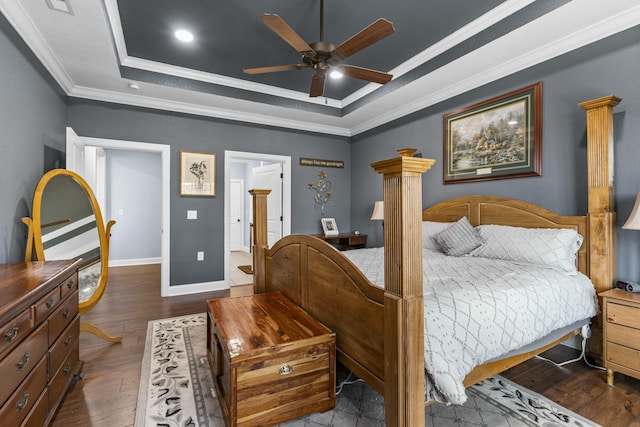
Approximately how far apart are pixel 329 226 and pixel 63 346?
156 inches

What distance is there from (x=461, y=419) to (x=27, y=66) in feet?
13.1

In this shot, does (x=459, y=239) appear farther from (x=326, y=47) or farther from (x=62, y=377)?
(x=62, y=377)

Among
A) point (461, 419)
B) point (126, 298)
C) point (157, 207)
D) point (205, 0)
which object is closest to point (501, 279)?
point (461, 419)

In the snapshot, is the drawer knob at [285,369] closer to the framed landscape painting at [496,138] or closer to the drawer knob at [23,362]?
the drawer knob at [23,362]

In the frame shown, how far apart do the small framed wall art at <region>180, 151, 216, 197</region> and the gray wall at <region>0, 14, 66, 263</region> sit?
154cm

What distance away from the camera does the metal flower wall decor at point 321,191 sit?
538 centimetres

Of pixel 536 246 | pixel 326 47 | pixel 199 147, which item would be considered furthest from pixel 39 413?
pixel 199 147

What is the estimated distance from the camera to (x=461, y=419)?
5.65 feet

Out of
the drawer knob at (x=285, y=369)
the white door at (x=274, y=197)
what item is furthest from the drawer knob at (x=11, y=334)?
the white door at (x=274, y=197)

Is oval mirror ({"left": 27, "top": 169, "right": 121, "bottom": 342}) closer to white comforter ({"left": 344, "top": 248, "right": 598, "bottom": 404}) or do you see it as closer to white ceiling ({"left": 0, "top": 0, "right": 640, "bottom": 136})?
white ceiling ({"left": 0, "top": 0, "right": 640, "bottom": 136})

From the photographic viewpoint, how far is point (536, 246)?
2.44 meters

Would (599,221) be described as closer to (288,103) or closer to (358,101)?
(358,101)

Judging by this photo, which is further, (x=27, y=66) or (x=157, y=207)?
(x=157, y=207)

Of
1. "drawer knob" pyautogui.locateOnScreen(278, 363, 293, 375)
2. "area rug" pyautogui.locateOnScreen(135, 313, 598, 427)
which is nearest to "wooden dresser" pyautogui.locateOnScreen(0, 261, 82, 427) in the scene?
"area rug" pyautogui.locateOnScreen(135, 313, 598, 427)
